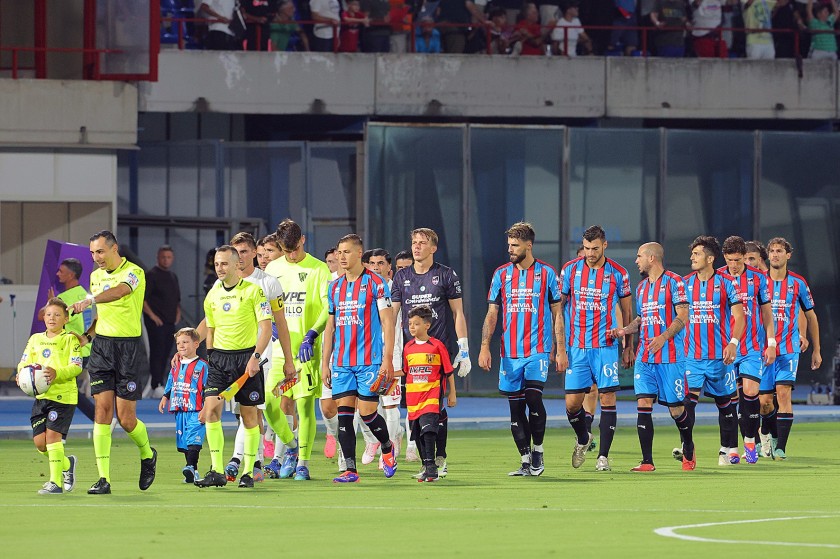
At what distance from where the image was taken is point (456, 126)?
29.9m

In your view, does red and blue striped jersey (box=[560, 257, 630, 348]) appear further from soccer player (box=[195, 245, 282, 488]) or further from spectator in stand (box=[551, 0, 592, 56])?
spectator in stand (box=[551, 0, 592, 56])

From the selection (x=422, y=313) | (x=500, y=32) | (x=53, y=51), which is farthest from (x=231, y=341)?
(x=500, y=32)

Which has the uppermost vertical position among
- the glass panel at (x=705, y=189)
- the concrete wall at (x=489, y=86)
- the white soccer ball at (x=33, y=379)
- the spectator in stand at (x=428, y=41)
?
the spectator in stand at (x=428, y=41)

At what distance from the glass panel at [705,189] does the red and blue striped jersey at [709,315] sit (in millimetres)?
14331

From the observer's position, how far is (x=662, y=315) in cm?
1589

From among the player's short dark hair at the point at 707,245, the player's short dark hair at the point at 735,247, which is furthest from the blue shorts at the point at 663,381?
the player's short dark hair at the point at 735,247

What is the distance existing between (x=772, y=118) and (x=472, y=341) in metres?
7.27

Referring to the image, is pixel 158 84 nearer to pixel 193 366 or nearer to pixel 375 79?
pixel 375 79

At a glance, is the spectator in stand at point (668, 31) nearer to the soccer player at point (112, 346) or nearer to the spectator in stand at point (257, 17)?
the spectator in stand at point (257, 17)

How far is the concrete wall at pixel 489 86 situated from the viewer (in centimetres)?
3009

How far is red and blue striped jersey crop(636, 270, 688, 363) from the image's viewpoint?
15.8 metres

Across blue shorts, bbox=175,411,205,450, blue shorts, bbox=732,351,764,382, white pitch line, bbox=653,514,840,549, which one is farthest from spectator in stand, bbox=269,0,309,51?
white pitch line, bbox=653,514,840,549

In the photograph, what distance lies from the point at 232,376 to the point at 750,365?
231 inches

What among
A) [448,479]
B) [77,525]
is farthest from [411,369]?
[77,525]
